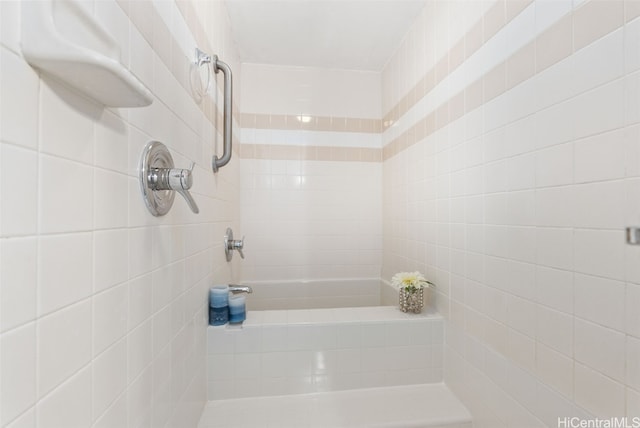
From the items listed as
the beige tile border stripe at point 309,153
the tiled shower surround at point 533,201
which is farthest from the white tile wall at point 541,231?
the beige tile border stripe at point 309,153

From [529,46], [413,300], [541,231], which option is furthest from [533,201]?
[413,300]

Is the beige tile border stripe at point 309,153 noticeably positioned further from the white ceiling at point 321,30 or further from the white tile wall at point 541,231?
the white tile wall at point 541,231

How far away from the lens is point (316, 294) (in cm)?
252

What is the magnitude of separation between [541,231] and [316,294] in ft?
6.00

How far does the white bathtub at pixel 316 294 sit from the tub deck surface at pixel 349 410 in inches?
39.3

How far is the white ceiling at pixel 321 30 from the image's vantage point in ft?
5.88

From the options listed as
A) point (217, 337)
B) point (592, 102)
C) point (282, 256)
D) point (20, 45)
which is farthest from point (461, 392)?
point (20, 45)

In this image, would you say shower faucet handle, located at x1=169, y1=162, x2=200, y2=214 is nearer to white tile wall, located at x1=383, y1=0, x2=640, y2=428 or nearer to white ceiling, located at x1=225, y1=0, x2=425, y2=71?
white tile wall, located at x1=383, y1=0, x2=640, y2=428

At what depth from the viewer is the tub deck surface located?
A: 1265 millimetres

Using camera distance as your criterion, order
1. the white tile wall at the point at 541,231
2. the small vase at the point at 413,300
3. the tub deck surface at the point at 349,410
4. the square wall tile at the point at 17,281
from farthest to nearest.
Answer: the small vase at the point at 413,300, the tub deck surface at the point at 349,410, the white tile wall at the point at 541,231, the square wall tile at the point at 17,281

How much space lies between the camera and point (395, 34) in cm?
205

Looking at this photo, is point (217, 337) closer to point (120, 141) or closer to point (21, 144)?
point (120, 141)

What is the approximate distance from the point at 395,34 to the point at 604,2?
1.48 metres

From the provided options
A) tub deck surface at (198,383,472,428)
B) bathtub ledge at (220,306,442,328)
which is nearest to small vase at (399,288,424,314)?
bathtub ledge at (220,306,442,328)
